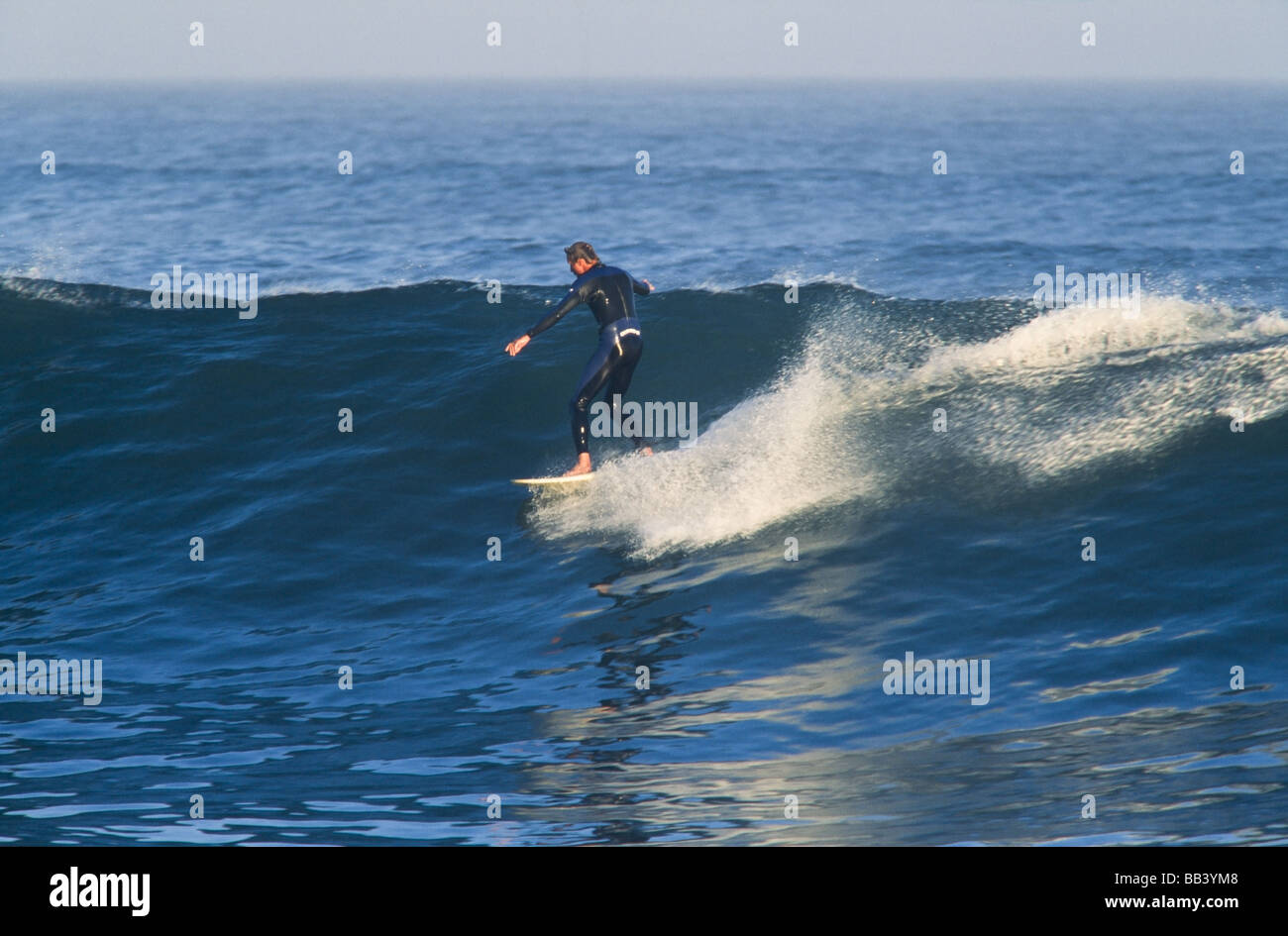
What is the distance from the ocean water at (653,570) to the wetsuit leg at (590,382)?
0.45 metres

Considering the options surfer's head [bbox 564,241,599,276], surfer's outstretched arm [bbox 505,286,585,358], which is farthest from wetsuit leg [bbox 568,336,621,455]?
surfer's head [bbox 564,241,599,276]

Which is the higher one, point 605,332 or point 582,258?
point 582,258

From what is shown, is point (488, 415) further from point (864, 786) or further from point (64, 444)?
point (864, 786)

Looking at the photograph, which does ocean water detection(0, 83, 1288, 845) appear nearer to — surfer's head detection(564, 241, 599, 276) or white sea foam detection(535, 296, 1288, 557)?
white sea foam detection(535, 296, 1288, 557)

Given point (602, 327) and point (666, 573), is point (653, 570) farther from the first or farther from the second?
point (602, 327)

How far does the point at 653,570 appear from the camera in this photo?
10.4 m

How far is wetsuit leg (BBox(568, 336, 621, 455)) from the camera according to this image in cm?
1145

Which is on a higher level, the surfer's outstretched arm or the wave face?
the surfer's outstretched arm

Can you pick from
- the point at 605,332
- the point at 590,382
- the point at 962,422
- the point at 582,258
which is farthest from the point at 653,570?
the point at 962,422

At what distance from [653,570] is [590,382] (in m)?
2.02

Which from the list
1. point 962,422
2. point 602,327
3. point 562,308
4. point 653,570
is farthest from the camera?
point 962,422


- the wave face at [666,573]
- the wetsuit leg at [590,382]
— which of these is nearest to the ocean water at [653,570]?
the wave face at [666,573]

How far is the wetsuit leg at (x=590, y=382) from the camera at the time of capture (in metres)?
11.5

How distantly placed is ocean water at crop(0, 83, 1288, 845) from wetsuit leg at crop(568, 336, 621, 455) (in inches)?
17.9
